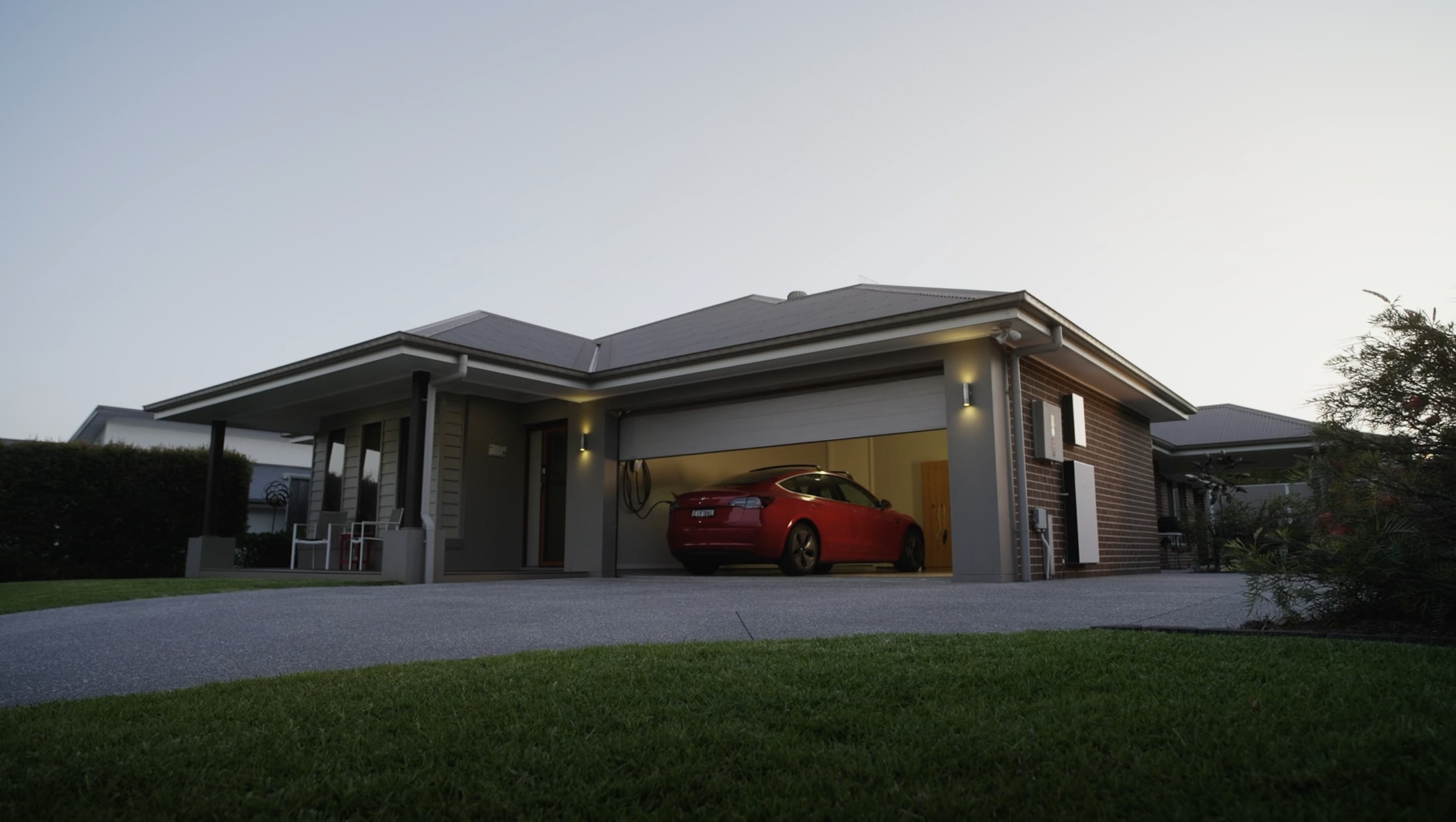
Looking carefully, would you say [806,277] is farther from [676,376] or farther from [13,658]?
[13,658]

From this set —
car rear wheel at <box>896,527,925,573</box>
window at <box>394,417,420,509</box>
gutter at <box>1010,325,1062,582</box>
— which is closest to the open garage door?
gutter at <box>1010,325,1062,582</box>

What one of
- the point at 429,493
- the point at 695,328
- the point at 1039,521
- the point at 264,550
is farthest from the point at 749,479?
the point at 264,550

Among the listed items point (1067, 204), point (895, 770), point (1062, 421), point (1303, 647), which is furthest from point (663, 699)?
point (1067, 204)

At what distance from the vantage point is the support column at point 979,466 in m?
8.67

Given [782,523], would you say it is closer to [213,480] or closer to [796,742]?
[796,742]

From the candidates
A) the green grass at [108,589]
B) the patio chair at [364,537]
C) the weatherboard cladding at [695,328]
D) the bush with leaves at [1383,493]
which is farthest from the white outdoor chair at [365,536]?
the bush with leaves at [1383,493]

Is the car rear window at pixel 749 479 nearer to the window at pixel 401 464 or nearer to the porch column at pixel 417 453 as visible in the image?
the porch column at pixel 417 453

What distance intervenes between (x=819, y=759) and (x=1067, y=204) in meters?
11.7

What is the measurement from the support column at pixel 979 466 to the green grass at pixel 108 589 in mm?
6219

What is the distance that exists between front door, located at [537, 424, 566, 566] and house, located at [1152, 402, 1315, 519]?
36.2 ft

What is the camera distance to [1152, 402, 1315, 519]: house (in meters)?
16.6

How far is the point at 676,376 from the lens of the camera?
35.2ft

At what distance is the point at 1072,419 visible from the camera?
1051 centimetres

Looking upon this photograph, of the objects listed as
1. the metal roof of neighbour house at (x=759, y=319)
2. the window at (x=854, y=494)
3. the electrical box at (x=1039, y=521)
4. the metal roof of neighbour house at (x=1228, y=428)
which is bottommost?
the electrical box at (x=1039, y=521)
